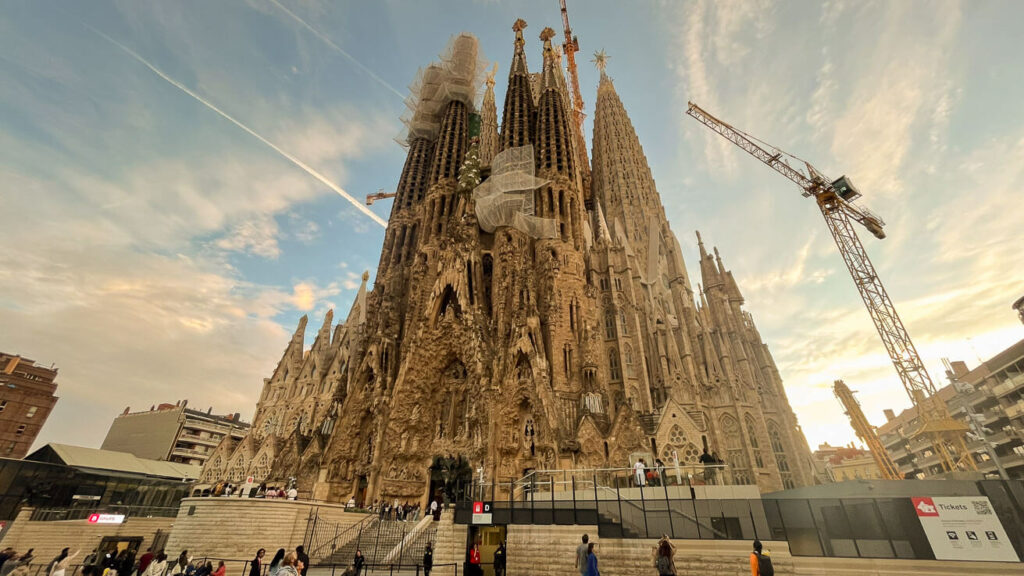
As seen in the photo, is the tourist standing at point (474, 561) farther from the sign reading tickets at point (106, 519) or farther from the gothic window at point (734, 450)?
the gothic window at point (734, 450)

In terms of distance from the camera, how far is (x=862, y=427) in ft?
125

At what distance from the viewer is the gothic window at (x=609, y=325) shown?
32.6 meters

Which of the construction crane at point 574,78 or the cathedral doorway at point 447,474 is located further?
the construction crane at point 574,78

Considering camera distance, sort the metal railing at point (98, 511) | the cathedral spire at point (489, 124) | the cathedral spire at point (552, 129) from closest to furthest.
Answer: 1. the metal railing at point (98, 511)
2. the cathedral spire at point (552, 129)
3. the cathedral spire at point (489, 124)

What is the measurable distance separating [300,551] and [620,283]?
28997mm

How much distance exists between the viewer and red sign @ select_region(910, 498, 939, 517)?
8688mm

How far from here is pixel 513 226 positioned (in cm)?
3428

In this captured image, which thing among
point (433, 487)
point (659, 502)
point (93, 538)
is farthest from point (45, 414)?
point (659, 502)

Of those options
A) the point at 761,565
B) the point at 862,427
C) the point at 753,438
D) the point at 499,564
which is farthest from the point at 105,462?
the point at 862,427

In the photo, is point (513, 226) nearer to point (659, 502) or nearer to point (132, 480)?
point (659, 502)

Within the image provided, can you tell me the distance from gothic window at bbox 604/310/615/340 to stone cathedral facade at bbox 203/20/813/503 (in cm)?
30

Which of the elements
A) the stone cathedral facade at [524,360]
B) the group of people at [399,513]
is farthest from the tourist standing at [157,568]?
the stone cathedral facade at [524,360]

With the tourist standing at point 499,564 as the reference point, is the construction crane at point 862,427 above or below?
above

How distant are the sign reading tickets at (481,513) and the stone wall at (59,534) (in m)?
22.2
